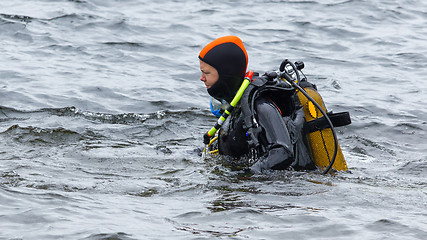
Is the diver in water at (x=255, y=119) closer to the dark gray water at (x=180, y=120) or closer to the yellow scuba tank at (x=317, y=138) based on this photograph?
the yellow scuba tank at (x=317, y=138)

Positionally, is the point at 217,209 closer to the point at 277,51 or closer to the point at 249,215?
the point at 249,215

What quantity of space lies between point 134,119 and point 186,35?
592 cm

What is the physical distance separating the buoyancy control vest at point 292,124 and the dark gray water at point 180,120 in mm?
203

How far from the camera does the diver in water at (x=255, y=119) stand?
5582mm

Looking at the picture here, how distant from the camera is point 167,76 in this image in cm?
1149

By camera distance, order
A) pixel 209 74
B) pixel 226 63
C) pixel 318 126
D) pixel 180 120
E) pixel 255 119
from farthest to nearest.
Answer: pixel 180 120 < pixel 209 74 < pixel 226 63 < pixel 318 126 < pixel 255 119

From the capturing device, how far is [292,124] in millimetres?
5754

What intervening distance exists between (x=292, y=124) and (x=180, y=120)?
141 inches

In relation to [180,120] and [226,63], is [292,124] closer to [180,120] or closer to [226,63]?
[226,63]

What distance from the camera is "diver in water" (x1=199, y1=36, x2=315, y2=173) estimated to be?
18.3 ft

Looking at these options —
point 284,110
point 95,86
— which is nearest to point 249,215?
point 284,110

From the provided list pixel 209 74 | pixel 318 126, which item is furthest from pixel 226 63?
pixel 318 126

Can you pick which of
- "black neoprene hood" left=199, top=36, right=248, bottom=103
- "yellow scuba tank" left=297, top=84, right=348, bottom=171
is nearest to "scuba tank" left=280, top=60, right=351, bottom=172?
"yellow scuba tank" left=297, top=84, right=348, bottom=171

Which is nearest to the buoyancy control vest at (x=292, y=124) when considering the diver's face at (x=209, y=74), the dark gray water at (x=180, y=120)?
the dark gray water at (x=180, y=120)
